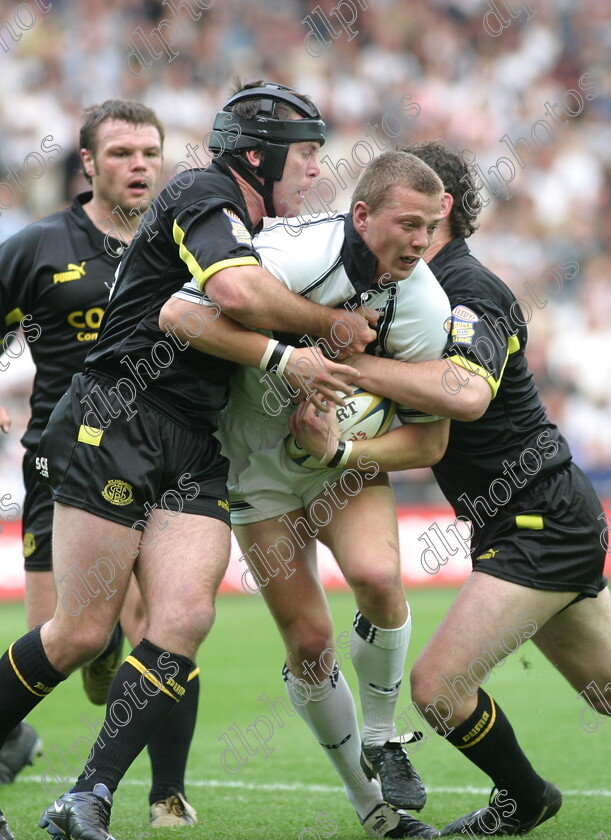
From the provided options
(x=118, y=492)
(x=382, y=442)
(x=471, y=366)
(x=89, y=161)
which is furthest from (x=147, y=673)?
(x=89, y=161)

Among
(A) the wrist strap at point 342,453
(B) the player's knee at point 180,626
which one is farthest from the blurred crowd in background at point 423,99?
(B) the player's knee at point 180,626

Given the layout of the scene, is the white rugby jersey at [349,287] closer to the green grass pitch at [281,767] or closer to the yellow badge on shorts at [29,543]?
the green grass pitch at [281,767]

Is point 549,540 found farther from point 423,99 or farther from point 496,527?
point 423,99

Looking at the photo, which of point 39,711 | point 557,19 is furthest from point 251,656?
point 557,19

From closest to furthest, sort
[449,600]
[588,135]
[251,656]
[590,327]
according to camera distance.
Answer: [251,656] < [449,600] < [590,327] < [588,135]

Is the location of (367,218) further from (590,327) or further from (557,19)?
(557,19)

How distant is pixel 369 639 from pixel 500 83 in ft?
47.8

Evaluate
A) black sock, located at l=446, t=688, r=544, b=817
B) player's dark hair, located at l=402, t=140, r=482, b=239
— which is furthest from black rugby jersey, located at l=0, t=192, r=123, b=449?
black sock, located at l=446, t=688, r=544, b=817

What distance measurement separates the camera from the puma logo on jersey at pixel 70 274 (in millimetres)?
5566

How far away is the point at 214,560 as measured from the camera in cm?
405

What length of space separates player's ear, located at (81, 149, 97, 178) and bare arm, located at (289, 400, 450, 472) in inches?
84.7

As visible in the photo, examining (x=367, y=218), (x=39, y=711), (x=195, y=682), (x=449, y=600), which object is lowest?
(x=449, y=600)

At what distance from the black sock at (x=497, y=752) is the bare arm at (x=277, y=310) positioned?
1.51m

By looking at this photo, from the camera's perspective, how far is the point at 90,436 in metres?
4.16
